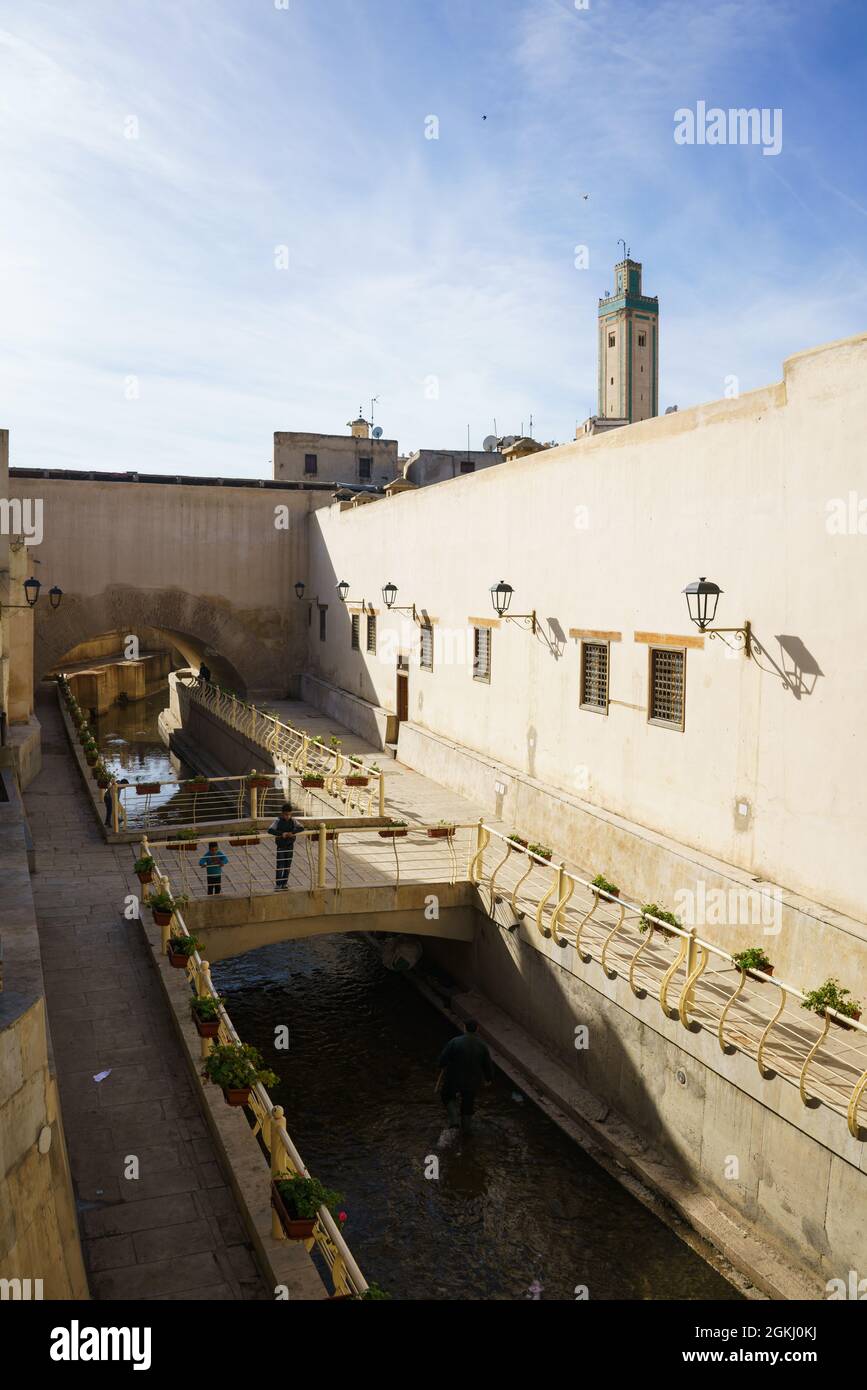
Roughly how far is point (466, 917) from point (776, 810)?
455 centimetres

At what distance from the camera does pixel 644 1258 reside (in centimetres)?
859

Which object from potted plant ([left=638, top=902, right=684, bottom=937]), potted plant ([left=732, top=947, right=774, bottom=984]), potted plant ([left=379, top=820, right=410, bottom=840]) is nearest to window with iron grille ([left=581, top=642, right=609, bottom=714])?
potted plant ([left=379, top=820, right=410, bottom=840])

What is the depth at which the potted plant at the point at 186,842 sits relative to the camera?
43.7 feet

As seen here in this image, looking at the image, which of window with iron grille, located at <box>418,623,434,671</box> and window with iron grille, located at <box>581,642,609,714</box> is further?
window with iron grille, located at <box>418,623,434,671</box>

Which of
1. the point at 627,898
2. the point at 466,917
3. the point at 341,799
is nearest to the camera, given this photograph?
the point at 627,898

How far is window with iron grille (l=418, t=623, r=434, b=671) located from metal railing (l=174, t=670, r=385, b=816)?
7.48 ft

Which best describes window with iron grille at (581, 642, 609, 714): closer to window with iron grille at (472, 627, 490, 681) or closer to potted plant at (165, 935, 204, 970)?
window with iron grille at (472, 627, 490, 681)

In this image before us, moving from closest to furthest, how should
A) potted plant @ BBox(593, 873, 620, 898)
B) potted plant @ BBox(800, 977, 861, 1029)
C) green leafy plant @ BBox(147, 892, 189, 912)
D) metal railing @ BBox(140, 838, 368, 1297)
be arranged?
metal railing @ BBox(140, 838, 368, 1297) < potted plant @ BBox(800, 977, 861, 1029) < green leafy plant @ BBox(147, 892, 189, 912) < potted plant @ BBox(593, 873, 620, 898)

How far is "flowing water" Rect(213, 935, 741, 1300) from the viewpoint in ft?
27.7

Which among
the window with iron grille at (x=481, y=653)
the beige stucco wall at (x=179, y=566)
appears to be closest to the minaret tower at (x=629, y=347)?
the beige stucco wall at (x=179, y=566)

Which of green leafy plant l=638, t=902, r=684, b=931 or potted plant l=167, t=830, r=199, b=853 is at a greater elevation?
potted plant l=167, t=830, r=199, b=853
